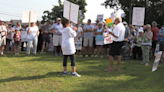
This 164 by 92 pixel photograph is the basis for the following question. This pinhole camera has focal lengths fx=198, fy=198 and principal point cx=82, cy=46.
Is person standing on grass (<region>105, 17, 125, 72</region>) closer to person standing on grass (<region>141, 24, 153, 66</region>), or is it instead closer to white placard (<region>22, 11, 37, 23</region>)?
person standing on grass (<region>141, 24, 153, 66</region>)

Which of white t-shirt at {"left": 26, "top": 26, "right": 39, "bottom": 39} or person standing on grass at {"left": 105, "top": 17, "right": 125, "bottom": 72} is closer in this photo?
person standing on grass at {"left": 105, "top": 17, "right": 125, "bottom": 72}

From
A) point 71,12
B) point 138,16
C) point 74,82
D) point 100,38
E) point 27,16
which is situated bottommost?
point 74,82

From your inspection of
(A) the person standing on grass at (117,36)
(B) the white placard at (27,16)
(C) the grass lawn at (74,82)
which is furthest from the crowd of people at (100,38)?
(C) the grass lawn at (74,82)

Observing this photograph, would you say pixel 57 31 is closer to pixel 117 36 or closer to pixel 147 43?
pixel 147 43

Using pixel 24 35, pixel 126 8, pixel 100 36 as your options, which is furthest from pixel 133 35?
pixel 126 8

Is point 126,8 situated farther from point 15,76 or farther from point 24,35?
point 15,76

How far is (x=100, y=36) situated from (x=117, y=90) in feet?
22.1

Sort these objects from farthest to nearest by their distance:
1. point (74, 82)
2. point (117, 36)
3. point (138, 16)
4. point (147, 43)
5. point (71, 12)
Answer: point (138, 16)
point (147, 43)
point (71, 12)
point (117, 36)
point (74, 82)

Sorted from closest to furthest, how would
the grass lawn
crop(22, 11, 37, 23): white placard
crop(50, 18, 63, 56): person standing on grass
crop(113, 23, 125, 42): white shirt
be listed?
the grass lawn → crop(113, 23, 125, 42): white shirt → crop(22, 11, 37, 23): white placard → crop(50, 18, 63, 56): person standing on grass

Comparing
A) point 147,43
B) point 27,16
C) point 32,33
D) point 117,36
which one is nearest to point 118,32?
point 117,36

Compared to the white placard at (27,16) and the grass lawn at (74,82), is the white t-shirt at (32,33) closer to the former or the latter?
the white placard at (27,16)

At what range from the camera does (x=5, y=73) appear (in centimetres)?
631

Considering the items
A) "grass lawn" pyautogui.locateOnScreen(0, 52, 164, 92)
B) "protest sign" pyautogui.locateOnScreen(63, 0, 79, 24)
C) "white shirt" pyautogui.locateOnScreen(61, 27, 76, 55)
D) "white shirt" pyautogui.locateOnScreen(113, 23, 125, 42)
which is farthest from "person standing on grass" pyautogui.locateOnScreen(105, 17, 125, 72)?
"white shirt" pyautogui.locateOnScreen(61, 27, 76, 55)

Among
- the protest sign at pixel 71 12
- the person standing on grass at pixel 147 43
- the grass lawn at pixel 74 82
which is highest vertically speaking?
the protest sign at pixel 71 12
